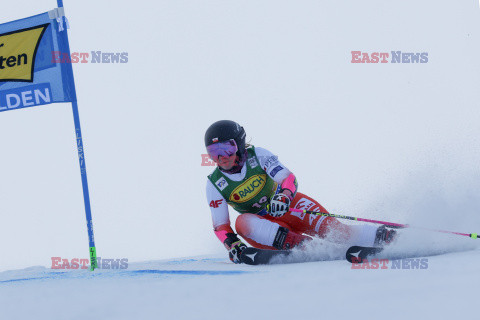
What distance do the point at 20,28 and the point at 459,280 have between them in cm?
507

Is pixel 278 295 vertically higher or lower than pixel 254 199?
lower

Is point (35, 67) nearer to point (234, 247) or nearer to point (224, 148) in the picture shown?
point (224, 148)

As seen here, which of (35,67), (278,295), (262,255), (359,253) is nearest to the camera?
(278,295)

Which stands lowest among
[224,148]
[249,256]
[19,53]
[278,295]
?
[249,256]

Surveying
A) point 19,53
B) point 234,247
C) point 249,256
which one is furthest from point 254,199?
point 19,53

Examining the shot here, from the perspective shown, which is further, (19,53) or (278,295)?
(19,53)

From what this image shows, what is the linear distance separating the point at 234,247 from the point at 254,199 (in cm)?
54

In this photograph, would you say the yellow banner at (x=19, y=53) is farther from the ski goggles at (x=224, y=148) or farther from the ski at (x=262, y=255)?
the ski at (x=262, y=255)

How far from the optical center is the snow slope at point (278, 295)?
7.41 feet

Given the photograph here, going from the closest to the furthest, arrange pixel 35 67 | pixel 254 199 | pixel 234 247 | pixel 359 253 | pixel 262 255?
pixel 359 253 < pixel 262 255 < pixel 234 247 < pixel 254 199 < pixel 35 67

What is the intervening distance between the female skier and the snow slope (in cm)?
108

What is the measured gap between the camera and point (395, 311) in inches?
85.5

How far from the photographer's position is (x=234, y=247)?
4.79 metres

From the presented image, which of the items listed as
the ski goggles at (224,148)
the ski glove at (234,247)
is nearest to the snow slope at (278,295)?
the ski glove at (234,247)
